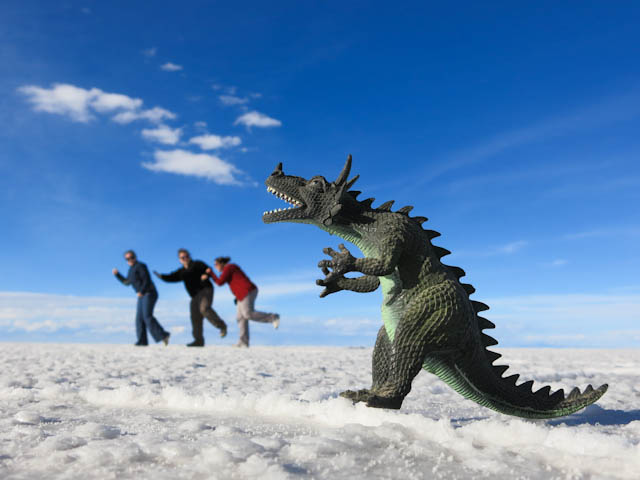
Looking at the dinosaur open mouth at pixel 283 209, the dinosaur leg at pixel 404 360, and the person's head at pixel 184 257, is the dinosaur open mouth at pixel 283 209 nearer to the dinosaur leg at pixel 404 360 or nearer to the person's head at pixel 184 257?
the dinosaur leg at pixel 404 360

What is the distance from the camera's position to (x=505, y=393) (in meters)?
3.09

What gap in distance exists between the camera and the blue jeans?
11.0m

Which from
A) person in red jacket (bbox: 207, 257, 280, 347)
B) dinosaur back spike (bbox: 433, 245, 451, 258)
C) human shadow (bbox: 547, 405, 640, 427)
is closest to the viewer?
dinosaur back spike (bbox: 433, 245, 451, 258)

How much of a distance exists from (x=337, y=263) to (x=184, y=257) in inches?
369

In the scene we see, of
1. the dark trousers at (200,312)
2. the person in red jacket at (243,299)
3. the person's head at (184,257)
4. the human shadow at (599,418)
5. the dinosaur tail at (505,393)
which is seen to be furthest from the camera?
the person's head at (184,257)

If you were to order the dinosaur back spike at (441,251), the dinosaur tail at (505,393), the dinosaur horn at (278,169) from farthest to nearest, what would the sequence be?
the dinosaur horn at (278,169) → the dinosaur back spike at (441,251) → the dinosaur tail at (505,393)

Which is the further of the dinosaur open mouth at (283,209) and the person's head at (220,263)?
the person's head at (220,263)

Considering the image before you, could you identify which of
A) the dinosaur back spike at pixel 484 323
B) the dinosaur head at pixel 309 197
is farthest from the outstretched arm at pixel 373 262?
the dinosaur back spike at pixel 484 323

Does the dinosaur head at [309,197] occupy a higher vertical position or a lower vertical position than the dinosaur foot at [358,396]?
higher

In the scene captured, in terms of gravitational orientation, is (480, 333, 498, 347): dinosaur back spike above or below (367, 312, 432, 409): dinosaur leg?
above

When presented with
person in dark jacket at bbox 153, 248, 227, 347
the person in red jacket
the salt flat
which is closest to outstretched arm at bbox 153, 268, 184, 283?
person in dark jacket at bbox 153, 248, 227, 347

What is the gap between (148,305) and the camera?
10961 millimetres

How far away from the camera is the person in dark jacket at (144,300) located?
434 inches

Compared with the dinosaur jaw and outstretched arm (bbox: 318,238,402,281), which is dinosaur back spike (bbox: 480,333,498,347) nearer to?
outstretched arm (bbox: 318,238,402,281)
